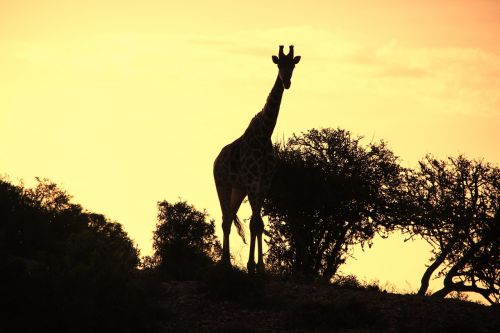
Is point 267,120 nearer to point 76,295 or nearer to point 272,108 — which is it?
point 272,108

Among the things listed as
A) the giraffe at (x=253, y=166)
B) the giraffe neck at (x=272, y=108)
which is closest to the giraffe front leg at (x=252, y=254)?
the giraffe at (x=253, y=166)

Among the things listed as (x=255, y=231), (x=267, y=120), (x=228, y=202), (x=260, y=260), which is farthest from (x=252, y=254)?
(x=267, y=120)

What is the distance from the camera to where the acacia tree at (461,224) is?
136 ft

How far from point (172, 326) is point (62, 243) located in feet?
46.1

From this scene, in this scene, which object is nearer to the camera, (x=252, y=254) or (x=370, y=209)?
(x=252, y=254)

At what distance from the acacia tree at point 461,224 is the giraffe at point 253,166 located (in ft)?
38.0

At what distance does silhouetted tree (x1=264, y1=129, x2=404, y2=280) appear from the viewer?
4022 centimetres

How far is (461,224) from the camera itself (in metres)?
41.3

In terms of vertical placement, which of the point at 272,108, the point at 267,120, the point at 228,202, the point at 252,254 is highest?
the point at 272,108

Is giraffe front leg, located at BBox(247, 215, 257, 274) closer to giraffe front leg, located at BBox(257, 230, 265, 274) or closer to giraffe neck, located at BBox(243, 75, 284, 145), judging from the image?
giraffe front leg, located at BBox(257, 230, 265, 274)

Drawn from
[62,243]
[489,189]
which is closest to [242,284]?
[62,243]

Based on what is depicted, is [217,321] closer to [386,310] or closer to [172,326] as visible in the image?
[172,326]

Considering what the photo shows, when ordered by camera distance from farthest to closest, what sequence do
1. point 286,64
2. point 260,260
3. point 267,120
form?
1. point 267,120
2. point 286,64
3. point 260,260

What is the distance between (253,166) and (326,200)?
389 inches
